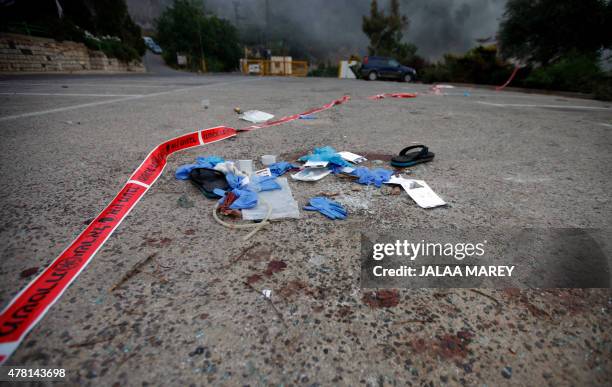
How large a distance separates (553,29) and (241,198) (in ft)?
61.4

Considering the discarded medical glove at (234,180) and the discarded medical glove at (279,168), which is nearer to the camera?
the discarded medical glove at (234,180)

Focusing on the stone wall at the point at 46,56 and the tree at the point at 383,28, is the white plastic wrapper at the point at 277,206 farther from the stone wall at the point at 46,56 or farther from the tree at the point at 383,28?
the tree at the point at 383,28

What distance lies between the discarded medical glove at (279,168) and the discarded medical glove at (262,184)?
0.18m

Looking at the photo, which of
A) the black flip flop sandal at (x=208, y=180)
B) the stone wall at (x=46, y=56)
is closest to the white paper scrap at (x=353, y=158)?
the black flip flop sandal at (x=208, y=180)

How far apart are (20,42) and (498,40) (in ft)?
86.7

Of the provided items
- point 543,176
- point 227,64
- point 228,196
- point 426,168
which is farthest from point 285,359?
point 227,64

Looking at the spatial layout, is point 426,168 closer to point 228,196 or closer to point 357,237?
point 357,237

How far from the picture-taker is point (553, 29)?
13258mm

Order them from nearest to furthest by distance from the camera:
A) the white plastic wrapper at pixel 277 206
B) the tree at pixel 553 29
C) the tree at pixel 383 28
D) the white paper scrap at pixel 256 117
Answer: the white plastic wrapper at pixel 277 206 → the white paper scrap at pixel 256 117 → the tree at pixel 553 29 → the tree at pixel 383 28

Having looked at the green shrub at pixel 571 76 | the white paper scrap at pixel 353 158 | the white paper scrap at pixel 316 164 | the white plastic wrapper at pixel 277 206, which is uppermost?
the green shrub at pixel 571 76

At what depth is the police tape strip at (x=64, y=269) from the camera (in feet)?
2.86

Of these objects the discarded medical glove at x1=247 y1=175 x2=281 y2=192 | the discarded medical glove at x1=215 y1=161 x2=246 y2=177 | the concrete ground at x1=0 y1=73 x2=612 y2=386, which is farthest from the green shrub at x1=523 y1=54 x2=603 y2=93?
the discarded medical glove at x1=215 y1=161 x2=246 y2=177

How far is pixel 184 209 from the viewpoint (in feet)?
5.22

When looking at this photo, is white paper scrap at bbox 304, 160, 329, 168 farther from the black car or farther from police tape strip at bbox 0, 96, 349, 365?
the black car
